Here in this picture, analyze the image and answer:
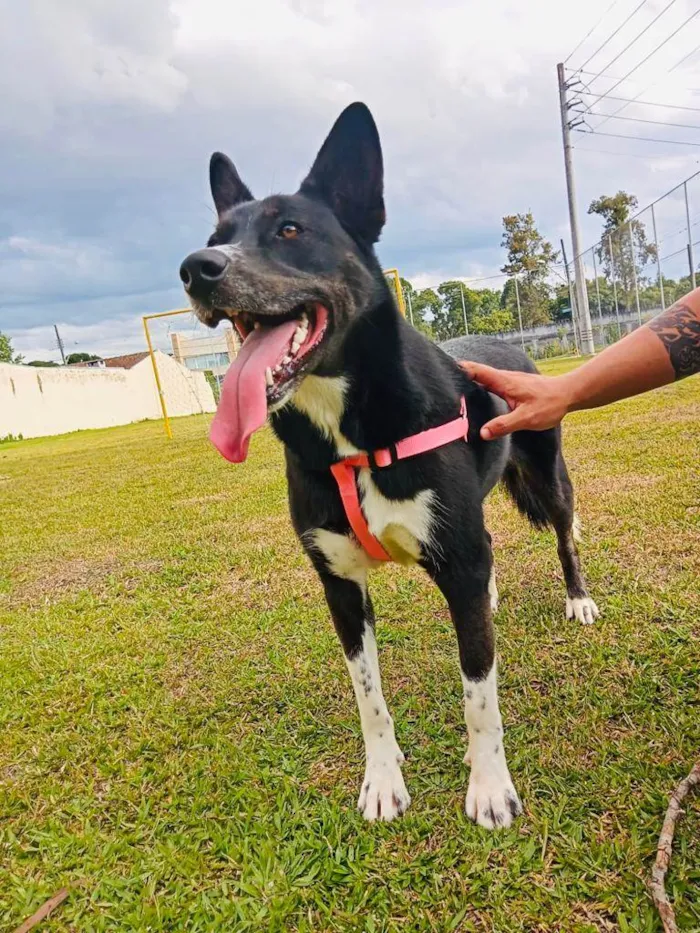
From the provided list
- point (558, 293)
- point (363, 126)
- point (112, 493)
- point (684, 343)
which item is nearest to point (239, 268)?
point (363, 126)

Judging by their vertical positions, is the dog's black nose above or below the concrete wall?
below

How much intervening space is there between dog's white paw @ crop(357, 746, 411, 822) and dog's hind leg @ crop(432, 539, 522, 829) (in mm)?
219

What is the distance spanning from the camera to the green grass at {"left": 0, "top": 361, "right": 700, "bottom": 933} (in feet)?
5.33

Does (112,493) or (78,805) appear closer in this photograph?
(78,805)

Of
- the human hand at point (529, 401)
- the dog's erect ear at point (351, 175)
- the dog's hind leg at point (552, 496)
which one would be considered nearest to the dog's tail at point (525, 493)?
the dog's hind leg at point (552, 496)

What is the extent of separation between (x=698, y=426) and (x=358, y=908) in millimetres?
5976

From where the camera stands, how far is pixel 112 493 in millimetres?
8320

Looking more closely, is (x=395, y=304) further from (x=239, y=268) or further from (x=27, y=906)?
(x=27, y=906)

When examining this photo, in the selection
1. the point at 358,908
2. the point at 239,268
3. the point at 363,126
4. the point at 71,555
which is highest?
the point at 363,126

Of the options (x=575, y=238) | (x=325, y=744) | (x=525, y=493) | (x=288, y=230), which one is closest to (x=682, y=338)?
(x=288, y=230)

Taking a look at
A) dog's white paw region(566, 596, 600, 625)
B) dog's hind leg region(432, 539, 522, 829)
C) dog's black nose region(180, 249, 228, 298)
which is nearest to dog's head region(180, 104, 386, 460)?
A: dog's black nose region(180, 249, 228, 298)

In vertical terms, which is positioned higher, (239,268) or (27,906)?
(239,268)

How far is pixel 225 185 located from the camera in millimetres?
2486

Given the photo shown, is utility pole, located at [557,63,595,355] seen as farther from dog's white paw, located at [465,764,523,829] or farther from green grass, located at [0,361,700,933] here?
dog's white paw, located at [465,764,523,829]
